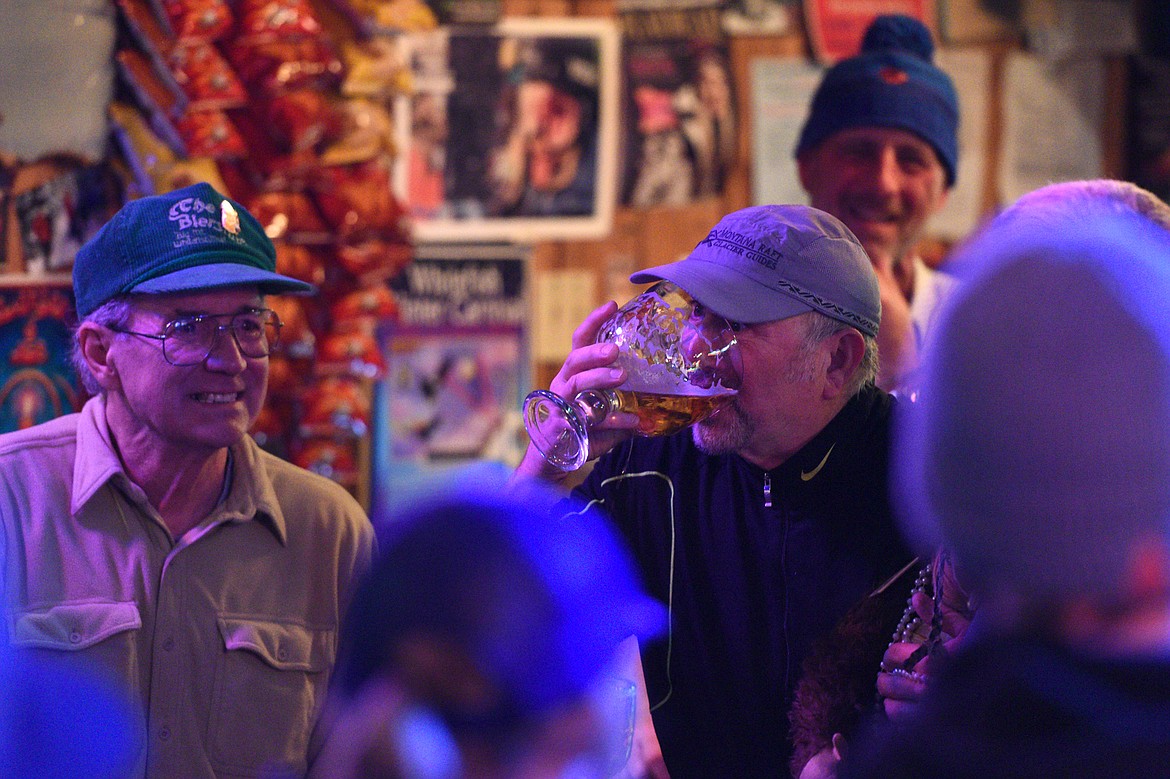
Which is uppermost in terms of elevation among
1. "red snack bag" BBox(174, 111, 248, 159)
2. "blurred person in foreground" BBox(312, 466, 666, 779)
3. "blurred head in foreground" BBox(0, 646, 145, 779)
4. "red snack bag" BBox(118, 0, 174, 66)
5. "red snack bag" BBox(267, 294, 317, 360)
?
"red snack bag" BBox(118, 0, 174, 66)

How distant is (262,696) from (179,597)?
19 centimetres

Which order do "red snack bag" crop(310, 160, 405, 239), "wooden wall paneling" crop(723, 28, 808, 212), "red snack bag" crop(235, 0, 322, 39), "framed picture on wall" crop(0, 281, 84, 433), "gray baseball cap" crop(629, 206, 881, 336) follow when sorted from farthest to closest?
"wooden wall paneling" crop(723, 28, 808, 212)
"red snack bag" crop(310, 160, 405, 239)
"red snack bag" crop(235, 0, 322, 39)
"framed picture on wall" crop(0, 281, 84, 433)
"gray baseball cap" crop(629, 206, 881, 336)

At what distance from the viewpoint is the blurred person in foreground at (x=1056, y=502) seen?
0.75 m

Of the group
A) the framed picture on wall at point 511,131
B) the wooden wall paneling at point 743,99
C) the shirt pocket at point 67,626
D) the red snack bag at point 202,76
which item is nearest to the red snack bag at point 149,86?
the red snack bag at point 202,76

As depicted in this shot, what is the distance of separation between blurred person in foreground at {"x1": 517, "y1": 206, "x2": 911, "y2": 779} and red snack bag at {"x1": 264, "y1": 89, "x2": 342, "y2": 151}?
3.39 feet

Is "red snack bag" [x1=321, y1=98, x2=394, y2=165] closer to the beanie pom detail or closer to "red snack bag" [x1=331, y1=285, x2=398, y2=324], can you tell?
"red snack bag" [x1=331, y1=285, x2=398, y2=324]

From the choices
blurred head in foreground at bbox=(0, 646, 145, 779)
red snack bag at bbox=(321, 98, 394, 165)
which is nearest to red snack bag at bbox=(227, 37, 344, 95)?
red snack bag at bbox=(321, 98, 394, 165)

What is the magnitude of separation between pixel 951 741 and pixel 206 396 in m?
1.27

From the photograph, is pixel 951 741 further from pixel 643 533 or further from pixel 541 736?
pixel 643 533

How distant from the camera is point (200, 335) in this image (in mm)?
1757

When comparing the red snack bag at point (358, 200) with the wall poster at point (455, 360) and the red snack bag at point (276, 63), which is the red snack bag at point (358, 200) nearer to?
the red snack bag at point (276, 63)

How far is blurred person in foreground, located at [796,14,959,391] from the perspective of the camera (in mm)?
2444

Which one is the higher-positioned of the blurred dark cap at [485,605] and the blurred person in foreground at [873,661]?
the blurred dark cap at [485,605]

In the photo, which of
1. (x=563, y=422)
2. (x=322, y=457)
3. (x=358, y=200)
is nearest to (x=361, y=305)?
(x=358, y=200)
